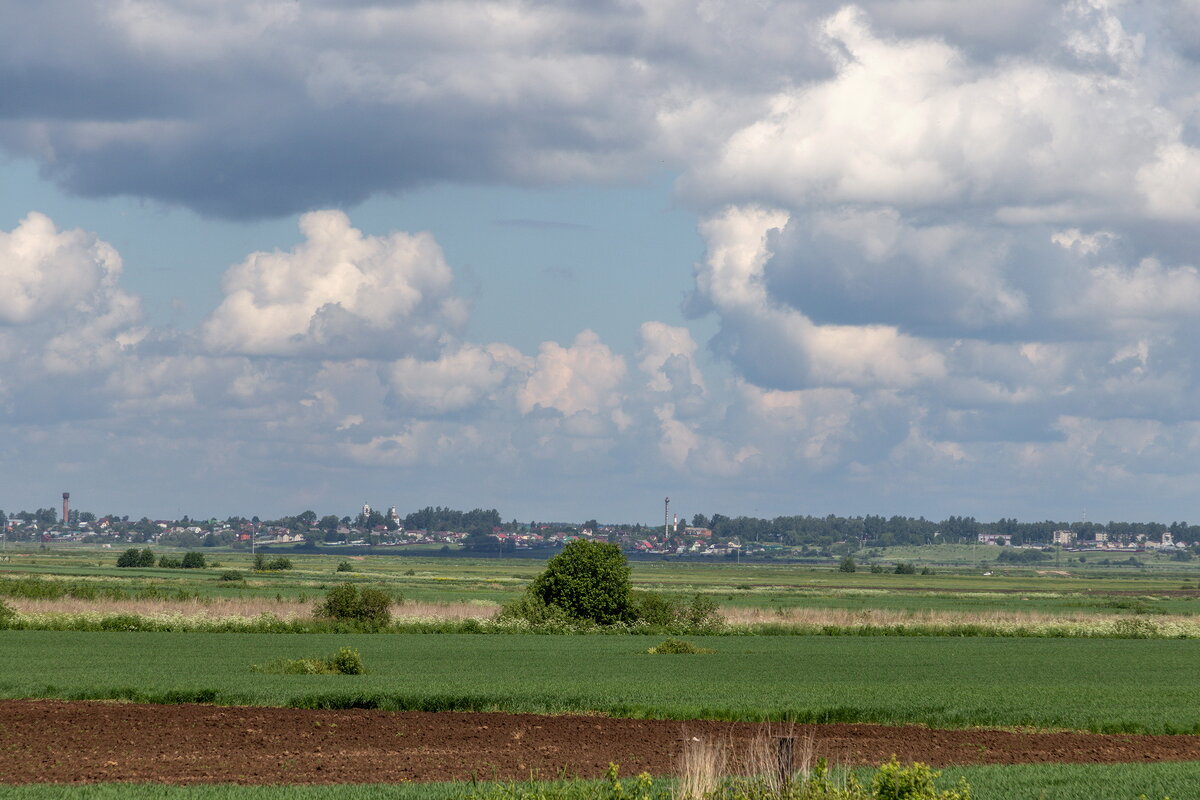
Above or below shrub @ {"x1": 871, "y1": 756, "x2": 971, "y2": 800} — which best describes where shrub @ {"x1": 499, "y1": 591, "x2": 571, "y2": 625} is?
below

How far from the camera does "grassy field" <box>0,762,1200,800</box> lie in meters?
21.8

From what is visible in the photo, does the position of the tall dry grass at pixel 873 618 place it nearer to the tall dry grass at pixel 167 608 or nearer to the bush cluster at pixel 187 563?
the tall dry grass at pixel 167 608

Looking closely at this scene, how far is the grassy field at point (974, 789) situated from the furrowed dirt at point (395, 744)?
177 cm

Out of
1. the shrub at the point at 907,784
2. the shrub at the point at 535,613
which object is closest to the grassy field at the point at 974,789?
the shrub at the point at 907,784

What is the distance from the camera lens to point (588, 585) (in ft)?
256

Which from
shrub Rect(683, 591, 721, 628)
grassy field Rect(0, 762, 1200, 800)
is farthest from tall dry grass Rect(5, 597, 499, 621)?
grassy field Rect(0, 762, 1200, 800)

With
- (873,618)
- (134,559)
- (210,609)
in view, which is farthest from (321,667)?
(134,559)

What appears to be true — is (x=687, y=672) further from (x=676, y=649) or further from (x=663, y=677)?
(x=676, y=649)

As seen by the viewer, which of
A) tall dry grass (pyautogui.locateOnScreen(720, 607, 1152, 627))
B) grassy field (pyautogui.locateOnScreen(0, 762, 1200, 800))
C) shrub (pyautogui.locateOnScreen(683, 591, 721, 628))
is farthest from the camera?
tall dry grass (pyautogui.locateOnScreen(720, 607, 1152, 627))

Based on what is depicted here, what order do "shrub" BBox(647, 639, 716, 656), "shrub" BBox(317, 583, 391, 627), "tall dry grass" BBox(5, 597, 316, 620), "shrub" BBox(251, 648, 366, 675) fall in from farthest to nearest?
1. "shrub" BBox(317, 583, 391, 627)
2. "tall dry grass" BBox(5, 597, 316, 620)
3. "shrub" BBox(647, 639, 716, 656)
4. "shrub" BBox(251, 648, 366, 675)

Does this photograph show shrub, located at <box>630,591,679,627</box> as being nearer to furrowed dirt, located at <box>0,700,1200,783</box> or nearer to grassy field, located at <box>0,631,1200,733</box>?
grassy field, located at <box>0,631,1200,733</box>

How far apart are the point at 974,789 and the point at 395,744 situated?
43.6 feet

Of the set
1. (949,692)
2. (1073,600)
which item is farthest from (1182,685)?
(1073,600)

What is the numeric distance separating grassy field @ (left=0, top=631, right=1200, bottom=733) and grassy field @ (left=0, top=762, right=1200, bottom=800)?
9.27 metres
